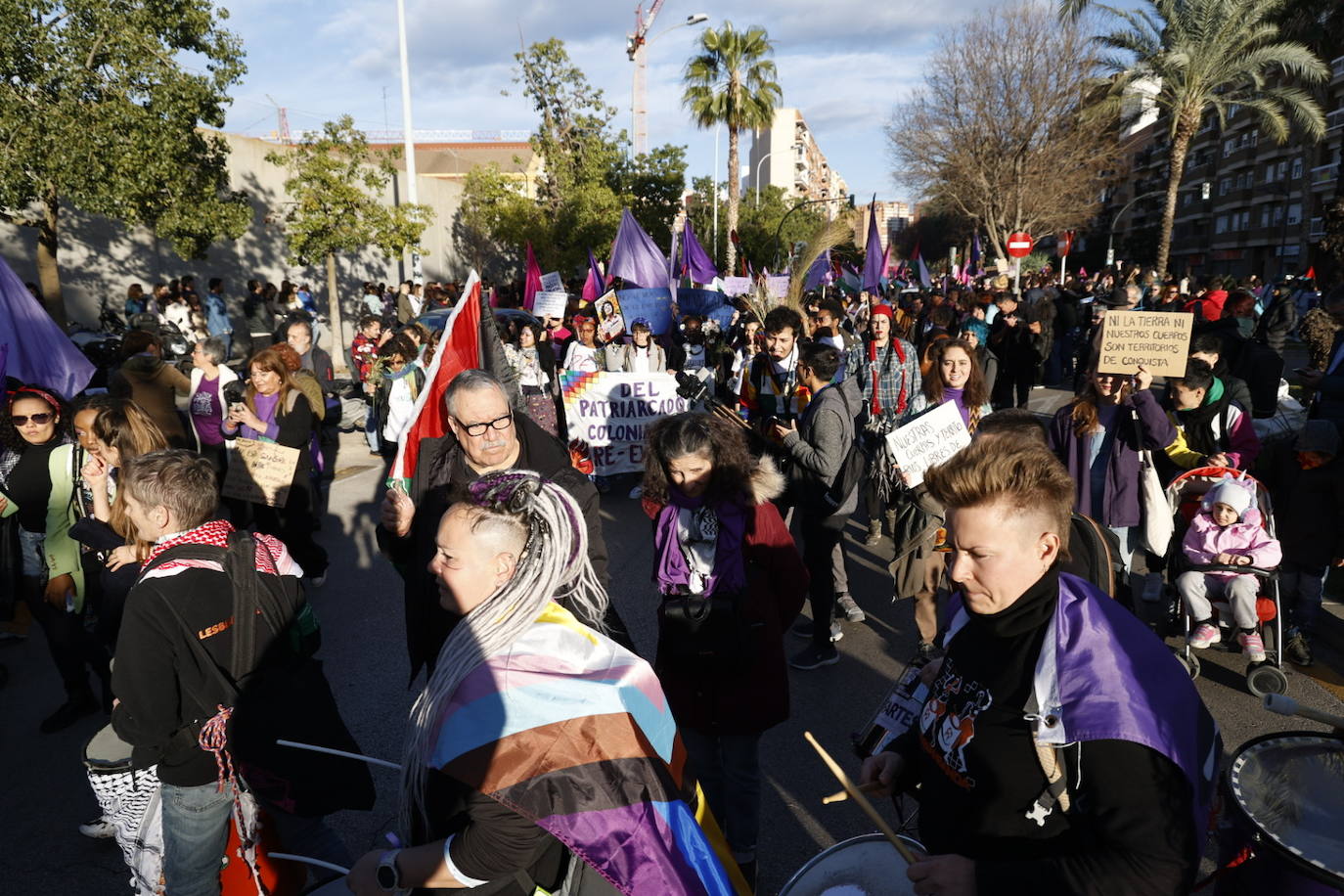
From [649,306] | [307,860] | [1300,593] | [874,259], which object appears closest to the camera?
[307,860]

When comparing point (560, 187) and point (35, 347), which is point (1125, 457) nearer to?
point (35, 347)

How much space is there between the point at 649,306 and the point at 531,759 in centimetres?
940

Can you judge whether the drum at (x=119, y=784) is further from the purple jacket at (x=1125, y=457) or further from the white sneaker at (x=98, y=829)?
the purple jacket at (x=1125, y=457)

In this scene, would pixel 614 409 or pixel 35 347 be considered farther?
pixel 614 409

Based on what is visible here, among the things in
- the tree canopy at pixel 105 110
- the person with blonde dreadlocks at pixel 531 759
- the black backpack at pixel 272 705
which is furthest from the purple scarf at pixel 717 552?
the tree canopy at pixel 105 110

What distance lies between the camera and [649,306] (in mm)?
10758

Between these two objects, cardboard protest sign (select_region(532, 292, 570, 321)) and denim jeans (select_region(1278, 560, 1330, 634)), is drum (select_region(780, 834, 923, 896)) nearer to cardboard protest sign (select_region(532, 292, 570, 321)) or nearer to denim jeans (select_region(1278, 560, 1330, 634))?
denim jeans (select_region(1278, 560, 1330, 634))

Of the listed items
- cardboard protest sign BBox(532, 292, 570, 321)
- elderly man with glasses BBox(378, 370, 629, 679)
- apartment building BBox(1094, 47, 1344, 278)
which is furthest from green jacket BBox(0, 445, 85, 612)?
apartment building BBox(1094, 47, 1344, 278)

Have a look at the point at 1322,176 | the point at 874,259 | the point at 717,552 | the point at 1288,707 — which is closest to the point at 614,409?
the point at 717,552

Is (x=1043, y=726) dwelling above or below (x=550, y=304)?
below

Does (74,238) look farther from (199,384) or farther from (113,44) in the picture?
(199,384)

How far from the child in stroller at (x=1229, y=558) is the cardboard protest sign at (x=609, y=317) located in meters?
6.82

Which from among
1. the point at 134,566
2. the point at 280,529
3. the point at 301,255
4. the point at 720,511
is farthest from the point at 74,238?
the point at 720,511

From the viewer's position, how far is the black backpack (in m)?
2.47
